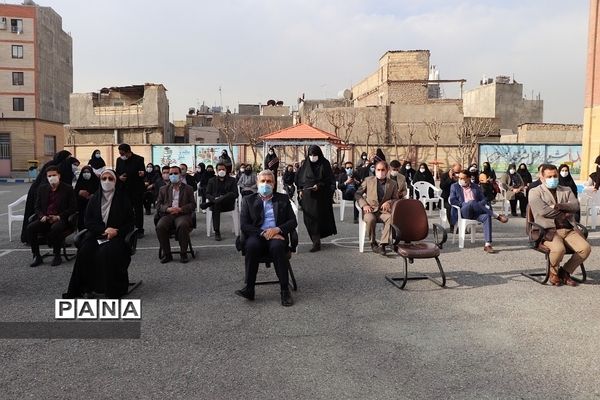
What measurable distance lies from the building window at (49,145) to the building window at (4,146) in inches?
123

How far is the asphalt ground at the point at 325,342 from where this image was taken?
3.77 meters

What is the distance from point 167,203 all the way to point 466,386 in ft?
19.9

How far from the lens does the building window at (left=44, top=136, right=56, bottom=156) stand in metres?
49.7

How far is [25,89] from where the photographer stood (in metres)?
49.4

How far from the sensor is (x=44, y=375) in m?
3.97

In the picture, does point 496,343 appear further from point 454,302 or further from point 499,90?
point 499,90

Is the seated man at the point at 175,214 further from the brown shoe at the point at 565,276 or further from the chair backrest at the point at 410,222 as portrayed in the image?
the brown shoe at the point at 565,276

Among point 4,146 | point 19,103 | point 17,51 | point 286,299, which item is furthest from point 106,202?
point 17,51

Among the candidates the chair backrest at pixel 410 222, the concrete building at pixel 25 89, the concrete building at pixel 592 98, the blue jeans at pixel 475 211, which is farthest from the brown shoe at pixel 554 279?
the concrete building at pixel 25 89

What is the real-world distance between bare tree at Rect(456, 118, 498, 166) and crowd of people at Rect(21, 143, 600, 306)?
22175 millimetres

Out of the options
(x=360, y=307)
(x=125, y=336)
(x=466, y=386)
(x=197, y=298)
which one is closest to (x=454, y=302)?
(x=360, y=307)

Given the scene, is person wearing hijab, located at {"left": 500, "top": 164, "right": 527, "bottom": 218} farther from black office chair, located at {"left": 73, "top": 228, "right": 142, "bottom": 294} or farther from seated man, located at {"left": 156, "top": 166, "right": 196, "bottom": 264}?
black office chair, located at {"left": 73, "top": 228, "right": 142, "bottom": 294}

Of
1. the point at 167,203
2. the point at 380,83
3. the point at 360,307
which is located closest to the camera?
the point at 360,307

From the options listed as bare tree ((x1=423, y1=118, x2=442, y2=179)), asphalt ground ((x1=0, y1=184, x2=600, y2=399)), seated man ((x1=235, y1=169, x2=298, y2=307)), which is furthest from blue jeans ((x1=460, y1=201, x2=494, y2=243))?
bare tree ((x1=423, y1=118, x2=442, y2=179))
